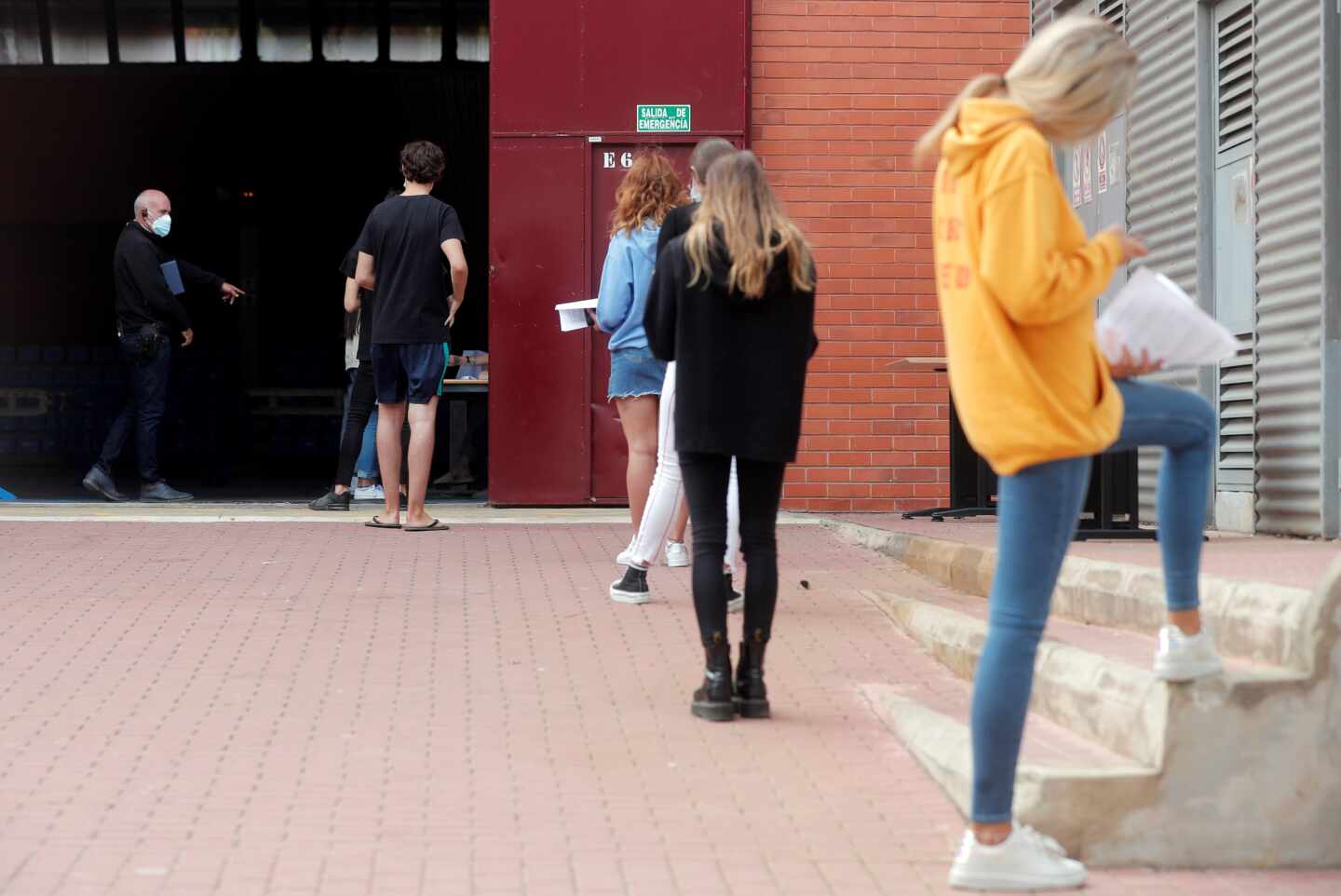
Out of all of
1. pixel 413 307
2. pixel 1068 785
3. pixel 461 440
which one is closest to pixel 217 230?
pixel 461 440

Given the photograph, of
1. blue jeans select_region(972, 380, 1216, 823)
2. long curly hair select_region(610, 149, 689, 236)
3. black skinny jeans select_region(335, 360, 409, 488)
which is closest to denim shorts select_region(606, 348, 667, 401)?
long curly hair select_region(610, 149, 689, 236)

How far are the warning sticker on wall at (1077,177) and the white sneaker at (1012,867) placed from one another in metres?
8.76

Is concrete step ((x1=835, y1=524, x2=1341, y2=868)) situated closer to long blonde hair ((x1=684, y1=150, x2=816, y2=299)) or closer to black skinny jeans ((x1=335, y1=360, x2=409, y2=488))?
long blonde hair ((x1=684, y1=150, x2=816, y2=299))

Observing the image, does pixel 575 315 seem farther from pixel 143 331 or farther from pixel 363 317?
pixel 143 331

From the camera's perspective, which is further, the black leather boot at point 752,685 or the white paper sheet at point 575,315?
the white paper sheet at point 575,315

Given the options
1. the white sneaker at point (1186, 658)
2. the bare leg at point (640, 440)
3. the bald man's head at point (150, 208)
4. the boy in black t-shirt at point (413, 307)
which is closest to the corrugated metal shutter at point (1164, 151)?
the bare leg at point (640, 440)

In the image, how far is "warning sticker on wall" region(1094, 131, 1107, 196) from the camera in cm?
1174

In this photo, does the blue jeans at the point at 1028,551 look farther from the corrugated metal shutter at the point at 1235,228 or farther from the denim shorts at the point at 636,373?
the corrugated metal shutter at the point at 1235,228

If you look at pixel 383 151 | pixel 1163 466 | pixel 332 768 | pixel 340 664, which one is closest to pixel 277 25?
pixel 383 151

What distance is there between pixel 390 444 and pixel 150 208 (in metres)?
3.61

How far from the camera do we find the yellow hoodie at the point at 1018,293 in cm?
379

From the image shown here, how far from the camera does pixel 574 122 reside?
1241cm

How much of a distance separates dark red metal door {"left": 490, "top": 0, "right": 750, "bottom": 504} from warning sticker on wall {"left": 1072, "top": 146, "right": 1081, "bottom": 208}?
2196 mm

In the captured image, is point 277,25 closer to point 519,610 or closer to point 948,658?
point 519,610
